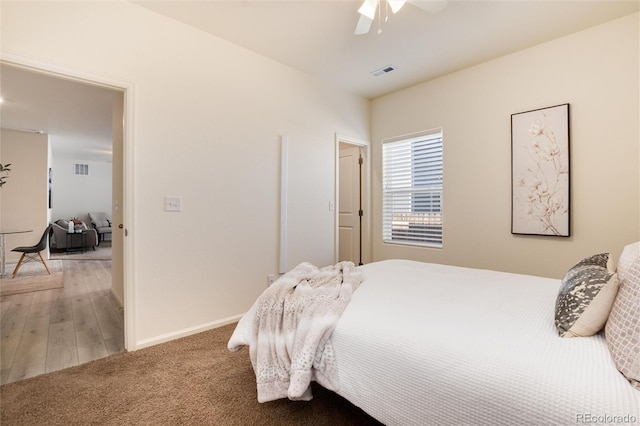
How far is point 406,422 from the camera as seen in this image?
1142 mm

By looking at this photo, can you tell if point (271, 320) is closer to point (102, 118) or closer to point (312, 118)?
point (312, 118)

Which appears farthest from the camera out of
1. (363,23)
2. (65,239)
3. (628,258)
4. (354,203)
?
(65,239)

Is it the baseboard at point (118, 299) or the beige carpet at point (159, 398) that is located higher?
the baseboard at point (118, 299)

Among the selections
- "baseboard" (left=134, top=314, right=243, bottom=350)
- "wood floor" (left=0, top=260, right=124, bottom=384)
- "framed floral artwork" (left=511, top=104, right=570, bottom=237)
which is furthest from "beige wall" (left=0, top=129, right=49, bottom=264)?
"framed floral artwork" (left=511, top=104, right=570, bottom=237)

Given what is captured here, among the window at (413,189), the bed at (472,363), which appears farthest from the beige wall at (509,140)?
the bed at (472,363)

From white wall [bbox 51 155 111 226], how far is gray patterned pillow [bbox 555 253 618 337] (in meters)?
10.7

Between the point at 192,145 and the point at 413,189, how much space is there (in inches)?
106

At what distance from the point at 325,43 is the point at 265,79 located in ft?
2.38

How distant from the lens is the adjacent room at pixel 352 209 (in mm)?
1154

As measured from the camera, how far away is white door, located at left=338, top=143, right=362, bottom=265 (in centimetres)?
441

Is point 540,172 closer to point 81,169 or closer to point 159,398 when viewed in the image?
point 159,398

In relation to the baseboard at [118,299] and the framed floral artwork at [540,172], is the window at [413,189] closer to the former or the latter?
the framed floral artwork at [540,172]

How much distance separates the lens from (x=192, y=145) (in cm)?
265

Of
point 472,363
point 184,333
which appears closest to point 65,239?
point 184,333
